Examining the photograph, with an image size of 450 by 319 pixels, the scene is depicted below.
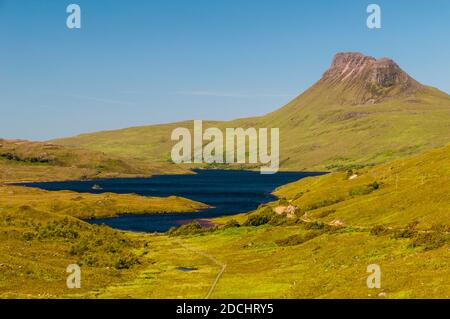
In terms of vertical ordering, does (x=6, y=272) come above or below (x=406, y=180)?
below

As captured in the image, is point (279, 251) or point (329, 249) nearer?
point (329, 249)

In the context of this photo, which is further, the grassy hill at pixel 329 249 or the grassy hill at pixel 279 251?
the grassy hill at pixel 279 251

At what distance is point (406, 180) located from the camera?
12700 cm

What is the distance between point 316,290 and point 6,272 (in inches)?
1612

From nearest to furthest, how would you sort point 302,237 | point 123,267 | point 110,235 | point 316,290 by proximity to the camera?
1. point 316,290
2. point 123,267
3. point 302,237
4. point 110,235

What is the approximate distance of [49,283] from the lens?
6938cm

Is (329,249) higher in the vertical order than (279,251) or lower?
higher

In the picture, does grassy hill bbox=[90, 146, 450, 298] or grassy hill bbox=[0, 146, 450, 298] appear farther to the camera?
grassy hill bbox=[0, 146, 450, 298]

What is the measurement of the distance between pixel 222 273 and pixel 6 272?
3056 cm
